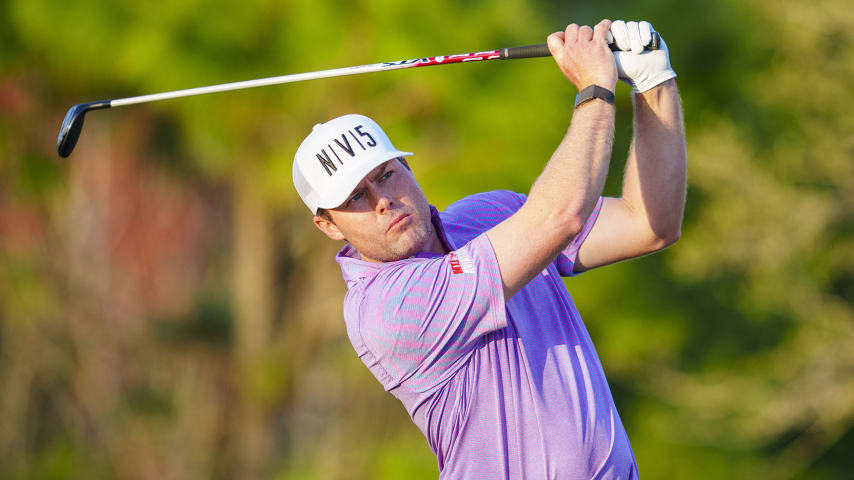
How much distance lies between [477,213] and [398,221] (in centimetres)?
31

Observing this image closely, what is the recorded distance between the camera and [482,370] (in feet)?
6.75

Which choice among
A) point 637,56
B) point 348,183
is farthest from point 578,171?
point 348,183

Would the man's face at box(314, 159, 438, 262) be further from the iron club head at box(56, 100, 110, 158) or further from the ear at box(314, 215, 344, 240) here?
the iron club head at box(56, 100, 110, 158)

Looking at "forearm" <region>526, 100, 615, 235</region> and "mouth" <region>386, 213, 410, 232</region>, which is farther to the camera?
"mouth" <region>386, 213, 410, 232</region>

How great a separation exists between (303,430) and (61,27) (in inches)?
165

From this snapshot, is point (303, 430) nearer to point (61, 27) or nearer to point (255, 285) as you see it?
point (255, 285)

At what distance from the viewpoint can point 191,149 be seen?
31.6ft

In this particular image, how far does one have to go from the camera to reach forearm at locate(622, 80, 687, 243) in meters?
2.25

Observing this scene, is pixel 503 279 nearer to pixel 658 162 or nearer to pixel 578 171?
pixel 578 171

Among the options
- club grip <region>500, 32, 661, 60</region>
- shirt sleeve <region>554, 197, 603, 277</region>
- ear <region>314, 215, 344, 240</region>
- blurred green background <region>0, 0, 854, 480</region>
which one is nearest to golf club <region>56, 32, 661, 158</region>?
club grip <region>500, 32, 661, 60</region>

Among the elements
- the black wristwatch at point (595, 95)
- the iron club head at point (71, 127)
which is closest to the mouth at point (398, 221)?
the black wristwatch at point (595, 95)

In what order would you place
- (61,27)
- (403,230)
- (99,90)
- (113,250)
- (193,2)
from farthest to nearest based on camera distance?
(113,250), (99,90), (61,27), (193,2), (403,230)

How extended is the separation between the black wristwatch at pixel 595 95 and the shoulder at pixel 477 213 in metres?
0.47

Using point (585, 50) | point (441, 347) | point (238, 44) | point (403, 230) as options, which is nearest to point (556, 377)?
point (441, 347)
